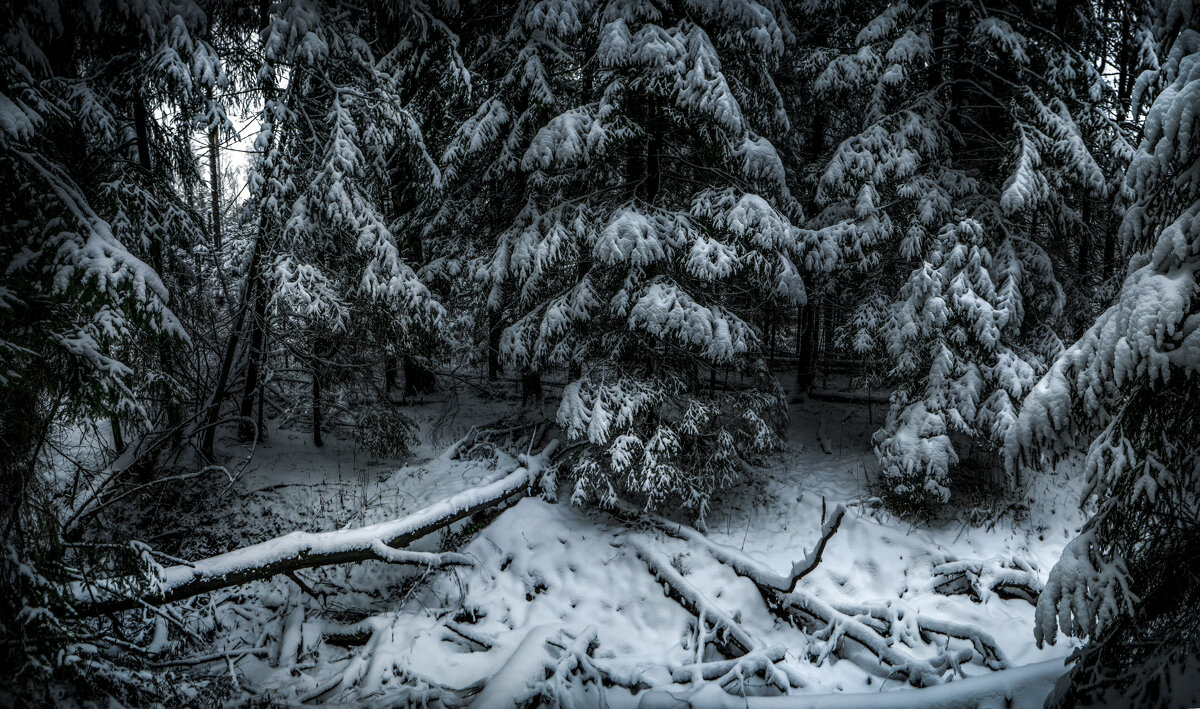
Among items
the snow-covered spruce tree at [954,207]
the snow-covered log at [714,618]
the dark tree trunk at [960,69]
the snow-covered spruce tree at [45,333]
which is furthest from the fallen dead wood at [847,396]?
the snow-covered spruce tree at [45,333]

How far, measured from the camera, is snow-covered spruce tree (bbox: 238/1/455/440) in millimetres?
7742

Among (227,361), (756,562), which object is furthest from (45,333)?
(756,562)

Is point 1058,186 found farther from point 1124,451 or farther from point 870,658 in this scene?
point 870,658

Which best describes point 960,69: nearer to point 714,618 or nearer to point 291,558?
point 714,618

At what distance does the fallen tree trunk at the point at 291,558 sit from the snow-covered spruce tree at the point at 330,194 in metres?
2.74

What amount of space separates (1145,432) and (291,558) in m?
6.94

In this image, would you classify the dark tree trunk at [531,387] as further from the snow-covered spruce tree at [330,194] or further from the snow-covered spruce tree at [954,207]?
the snow-covered spruce tree at [954,207]

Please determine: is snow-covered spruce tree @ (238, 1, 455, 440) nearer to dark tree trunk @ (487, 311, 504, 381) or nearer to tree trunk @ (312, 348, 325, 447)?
tree trunk @ (312, 348, 325, 447)

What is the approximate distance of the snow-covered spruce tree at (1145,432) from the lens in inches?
135

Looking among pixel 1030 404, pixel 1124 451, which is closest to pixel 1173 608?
pixel 1124 451

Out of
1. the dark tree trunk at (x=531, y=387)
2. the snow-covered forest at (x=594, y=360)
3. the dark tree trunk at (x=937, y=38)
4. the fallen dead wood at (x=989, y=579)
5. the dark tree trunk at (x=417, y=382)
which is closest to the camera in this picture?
the snow-covered forest at (x=594, y=360)

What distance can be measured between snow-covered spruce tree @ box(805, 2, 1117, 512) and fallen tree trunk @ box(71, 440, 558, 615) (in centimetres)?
564

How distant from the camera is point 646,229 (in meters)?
7.30

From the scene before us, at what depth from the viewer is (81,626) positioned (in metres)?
4.18
